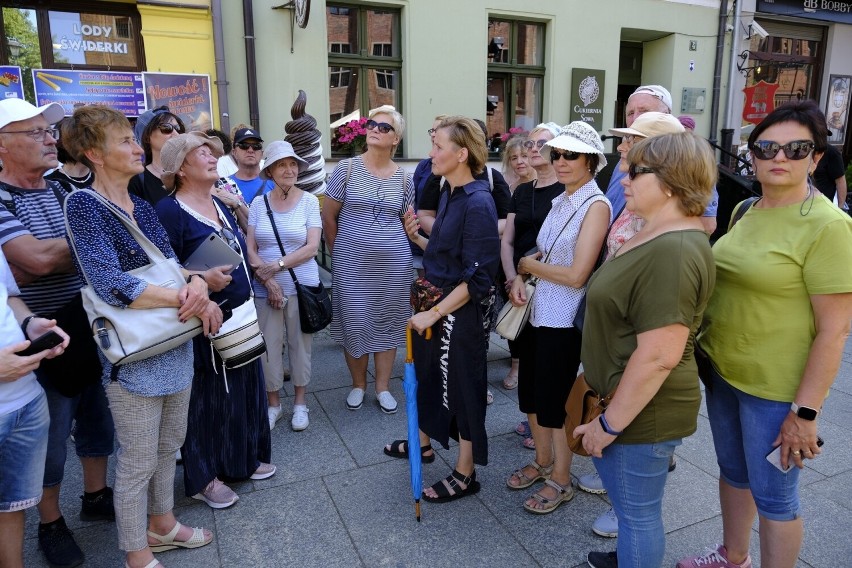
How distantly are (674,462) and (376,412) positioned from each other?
1873 millimetres

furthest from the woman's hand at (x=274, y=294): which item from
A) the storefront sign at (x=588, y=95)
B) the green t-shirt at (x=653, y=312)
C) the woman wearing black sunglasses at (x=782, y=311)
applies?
the storefront sign at (x=588, y=95)

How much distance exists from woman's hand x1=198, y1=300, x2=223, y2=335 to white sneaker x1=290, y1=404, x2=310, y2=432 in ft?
4.61

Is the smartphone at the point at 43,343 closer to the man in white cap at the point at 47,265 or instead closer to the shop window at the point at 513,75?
the man in white cap at the point at 47,265

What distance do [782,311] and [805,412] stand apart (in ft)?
1.06

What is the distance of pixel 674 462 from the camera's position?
3186mm

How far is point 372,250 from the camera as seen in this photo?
12.3 feet

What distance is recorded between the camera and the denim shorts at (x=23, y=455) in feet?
6.21

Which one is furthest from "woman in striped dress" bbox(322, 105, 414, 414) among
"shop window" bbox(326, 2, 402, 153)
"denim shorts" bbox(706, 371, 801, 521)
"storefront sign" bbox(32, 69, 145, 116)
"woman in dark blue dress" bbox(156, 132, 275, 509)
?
"shop window" bbox(326, 2, 402, 153)

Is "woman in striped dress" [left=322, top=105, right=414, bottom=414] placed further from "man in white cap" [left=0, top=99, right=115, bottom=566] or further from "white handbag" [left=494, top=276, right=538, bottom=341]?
"man in white cap" [left=0, top=99, right=115, bottom=566]

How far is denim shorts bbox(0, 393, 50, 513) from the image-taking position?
6.21 ft

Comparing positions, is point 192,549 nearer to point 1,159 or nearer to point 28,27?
point 1,159

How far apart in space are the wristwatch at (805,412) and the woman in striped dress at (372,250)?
8.19 ft

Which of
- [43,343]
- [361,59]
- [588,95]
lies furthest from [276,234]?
[588,95]

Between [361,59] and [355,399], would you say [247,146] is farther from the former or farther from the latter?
[361,59]
